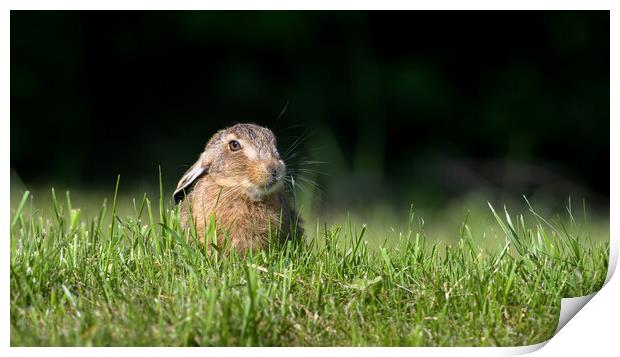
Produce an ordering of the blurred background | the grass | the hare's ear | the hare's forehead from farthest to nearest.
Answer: the blurred background, the hare's ear, the hare's forehead, the grass

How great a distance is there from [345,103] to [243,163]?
3894mm

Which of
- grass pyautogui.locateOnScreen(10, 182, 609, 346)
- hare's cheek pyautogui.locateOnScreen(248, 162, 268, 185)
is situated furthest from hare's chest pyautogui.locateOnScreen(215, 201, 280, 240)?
grass pyautogui.locateOnScreen(10, 182, 609, 346)

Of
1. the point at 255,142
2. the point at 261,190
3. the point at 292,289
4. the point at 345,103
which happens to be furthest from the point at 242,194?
the point at 345,103

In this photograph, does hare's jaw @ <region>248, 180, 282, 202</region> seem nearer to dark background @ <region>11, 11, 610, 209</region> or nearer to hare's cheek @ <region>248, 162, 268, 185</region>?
hare's cheek @ <region>248, 162, 268, 185</region>

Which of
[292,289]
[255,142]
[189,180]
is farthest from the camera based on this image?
[189,180]

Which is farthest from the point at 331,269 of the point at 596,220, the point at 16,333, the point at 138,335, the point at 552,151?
the point at 552,151

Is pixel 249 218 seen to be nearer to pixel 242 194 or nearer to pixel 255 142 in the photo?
pixel 242 194

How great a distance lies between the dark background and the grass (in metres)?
2.07

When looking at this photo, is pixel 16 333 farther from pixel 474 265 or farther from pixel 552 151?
pixel 552 151

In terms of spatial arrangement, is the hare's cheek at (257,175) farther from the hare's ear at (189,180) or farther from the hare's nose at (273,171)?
the hare's ear at (189,180)

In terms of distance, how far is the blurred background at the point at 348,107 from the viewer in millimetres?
5547

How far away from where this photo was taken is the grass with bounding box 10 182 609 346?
256cm

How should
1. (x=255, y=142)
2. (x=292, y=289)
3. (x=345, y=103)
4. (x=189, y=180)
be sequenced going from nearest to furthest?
(x=292, y=289)
(x=255, y=142)
(x=189, y=180)
(x=345, y=103)

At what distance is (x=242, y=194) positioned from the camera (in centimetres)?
345
